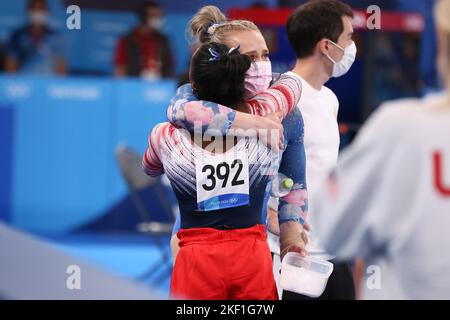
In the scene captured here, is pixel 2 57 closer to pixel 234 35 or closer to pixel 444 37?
pixel 234 35

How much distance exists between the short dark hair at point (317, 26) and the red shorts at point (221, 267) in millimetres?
1353

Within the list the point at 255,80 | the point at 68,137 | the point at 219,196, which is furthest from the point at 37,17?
the point at 219,196

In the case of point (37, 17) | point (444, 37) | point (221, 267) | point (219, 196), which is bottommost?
point (221, 267)

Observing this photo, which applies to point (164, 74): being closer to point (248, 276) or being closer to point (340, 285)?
point (340, 285)

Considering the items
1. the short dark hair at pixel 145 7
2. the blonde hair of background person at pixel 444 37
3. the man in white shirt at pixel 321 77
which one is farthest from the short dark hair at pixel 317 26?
the short dark hair at pixel 145 7

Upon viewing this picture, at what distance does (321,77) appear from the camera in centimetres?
412

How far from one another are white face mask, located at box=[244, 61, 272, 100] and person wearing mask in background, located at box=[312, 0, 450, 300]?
144 cm

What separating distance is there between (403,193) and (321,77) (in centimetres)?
233

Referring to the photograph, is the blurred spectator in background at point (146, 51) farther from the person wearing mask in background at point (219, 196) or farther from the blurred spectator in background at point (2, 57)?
the person wearing mask in background at point (219, 196)

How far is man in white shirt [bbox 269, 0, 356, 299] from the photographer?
3896 mm

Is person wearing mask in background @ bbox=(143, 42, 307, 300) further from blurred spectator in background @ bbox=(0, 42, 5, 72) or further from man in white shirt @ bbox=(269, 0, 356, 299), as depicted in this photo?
blurred spectator in background @ bbox=(0, 42, 5, 72)

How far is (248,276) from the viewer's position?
3.08 metres

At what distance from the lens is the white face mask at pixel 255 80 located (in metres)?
3.31

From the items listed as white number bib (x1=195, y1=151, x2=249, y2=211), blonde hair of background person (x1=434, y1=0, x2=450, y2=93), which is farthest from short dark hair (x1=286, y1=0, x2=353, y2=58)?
blonde hair of background person (x1=434, y1=0, x2=450, y2=93)
